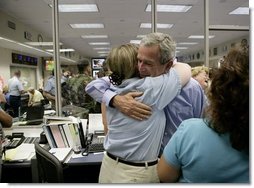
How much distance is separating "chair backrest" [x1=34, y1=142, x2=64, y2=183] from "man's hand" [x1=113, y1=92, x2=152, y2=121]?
0.45 metres

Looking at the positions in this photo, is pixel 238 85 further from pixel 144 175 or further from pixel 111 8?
pixel 111 8

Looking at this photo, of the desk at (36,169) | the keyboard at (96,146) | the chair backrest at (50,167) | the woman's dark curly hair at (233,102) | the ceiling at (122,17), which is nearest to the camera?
the woman's dark curly hair at (233,102)

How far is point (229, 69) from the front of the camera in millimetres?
791

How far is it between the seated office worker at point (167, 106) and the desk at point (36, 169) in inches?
34.3

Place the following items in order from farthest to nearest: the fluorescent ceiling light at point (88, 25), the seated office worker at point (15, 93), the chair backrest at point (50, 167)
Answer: the fluorescent ceiling light at point (88, 25), the seated office worker at point (15, 93), the chair backrest at point (50, 167)

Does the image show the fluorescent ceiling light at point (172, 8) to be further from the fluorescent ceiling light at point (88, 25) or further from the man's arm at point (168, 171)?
the man's arm at point (168, 171)

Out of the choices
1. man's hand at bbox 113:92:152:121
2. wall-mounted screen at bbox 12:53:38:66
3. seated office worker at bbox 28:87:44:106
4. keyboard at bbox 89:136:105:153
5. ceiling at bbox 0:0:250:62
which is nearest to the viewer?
man's hand at bbox 113:92:152:121

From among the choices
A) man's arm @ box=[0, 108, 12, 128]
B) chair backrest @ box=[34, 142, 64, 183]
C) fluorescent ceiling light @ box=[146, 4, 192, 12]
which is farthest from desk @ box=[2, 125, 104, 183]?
fluorescent ceiling light @ box=[146, 4, 192, 12]

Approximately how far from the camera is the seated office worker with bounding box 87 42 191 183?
3.59 feet

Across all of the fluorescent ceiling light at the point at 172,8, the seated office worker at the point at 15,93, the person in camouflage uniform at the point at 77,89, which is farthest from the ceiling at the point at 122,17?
the seated office worker at the point at 15,93

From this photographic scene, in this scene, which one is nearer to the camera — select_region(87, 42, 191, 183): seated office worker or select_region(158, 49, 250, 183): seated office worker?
select_region(158, 49, 250, 183): seated office worker

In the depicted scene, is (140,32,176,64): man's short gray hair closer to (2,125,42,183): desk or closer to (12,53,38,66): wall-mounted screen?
(2,125,42,183): desk

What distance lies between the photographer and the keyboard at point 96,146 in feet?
6.90

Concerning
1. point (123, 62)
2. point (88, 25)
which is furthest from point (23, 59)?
point (123, 62)
